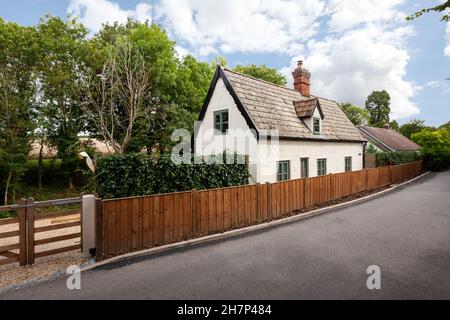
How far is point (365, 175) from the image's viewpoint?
1593cm

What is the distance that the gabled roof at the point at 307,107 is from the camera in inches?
636

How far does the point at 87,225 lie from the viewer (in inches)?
261

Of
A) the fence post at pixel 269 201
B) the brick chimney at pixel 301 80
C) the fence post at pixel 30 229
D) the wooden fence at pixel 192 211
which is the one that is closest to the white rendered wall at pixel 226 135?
the wooden fence at pixel 192 211

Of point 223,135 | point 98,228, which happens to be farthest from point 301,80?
point 98,228

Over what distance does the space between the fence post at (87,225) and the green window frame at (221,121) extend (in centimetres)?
917

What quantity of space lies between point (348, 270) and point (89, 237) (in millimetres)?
6440

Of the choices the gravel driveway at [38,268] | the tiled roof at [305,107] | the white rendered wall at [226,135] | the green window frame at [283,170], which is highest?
the tiled roof at [305,107]

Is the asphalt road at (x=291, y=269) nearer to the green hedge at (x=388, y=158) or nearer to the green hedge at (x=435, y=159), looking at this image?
the green hedge at (x=388, y=158)

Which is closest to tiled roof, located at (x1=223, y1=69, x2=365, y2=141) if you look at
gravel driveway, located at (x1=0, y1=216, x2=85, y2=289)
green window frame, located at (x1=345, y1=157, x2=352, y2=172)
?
green window frame, located at (x1=345, y1=157, x2=352, y2=172)

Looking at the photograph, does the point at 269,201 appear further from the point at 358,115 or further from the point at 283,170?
the point at 358,115

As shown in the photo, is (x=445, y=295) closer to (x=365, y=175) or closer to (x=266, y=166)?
(x=266, y=166)

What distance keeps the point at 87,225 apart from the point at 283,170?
10.5 m

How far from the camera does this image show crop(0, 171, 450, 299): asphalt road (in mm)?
4777

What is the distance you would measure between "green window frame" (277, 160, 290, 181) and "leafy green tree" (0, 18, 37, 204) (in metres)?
16.4
